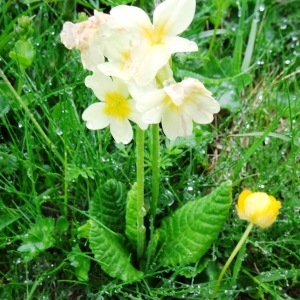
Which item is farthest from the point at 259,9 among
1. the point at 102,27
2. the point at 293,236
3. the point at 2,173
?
the point at 102,27

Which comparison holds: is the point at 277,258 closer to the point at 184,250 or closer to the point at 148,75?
the point at 184,250

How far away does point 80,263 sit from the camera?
122cm

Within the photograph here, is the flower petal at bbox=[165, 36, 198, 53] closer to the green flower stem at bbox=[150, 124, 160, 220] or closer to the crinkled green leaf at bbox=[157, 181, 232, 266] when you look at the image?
the green flower stem at bbox=[150, 124, 160, 220]

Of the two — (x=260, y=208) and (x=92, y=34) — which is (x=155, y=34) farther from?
(x=260, y=208)

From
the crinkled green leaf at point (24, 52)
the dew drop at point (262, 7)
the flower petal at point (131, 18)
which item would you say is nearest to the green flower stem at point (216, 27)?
the dew drop at point (262, 7)

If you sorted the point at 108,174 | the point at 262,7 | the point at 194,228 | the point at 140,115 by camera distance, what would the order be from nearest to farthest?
1. the point at 140,115
2. the point at 194,228
3. the point at 108,174
4. the point at 262,7

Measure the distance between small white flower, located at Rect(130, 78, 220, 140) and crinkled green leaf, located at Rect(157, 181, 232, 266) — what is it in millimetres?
253

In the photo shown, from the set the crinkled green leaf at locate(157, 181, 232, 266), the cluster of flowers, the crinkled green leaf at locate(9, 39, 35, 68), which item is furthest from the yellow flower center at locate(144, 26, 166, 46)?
the crinkled green leaf at locate(9, 39, 35, 68)

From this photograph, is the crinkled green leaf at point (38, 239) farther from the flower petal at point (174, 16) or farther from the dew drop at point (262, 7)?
the dew drop at point (262, 7)

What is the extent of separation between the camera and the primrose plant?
86cm

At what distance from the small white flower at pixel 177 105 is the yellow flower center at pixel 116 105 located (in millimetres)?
97

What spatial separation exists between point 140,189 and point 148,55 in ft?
1.02

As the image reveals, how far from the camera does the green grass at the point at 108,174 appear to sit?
124cm

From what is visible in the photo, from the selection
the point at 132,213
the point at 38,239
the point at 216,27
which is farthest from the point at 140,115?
the point at 216,27
